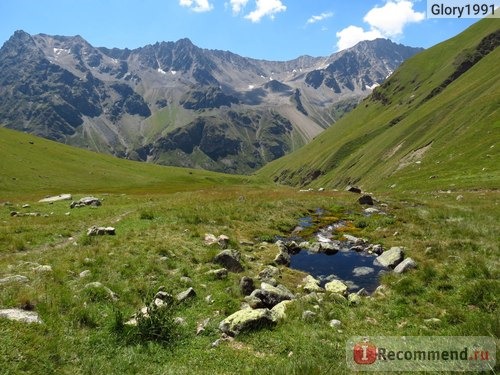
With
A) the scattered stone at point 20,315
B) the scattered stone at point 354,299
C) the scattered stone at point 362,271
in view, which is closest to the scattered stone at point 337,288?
the scattered stone at point 354,299

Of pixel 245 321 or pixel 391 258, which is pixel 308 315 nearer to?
pixel 245 321

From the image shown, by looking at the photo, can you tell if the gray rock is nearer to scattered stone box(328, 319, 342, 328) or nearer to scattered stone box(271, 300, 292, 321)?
scattered stone box(271, 300, 292, 321)

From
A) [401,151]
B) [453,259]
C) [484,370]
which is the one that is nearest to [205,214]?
[453,259]

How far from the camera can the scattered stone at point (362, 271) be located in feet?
69.1

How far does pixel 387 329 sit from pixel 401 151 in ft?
382

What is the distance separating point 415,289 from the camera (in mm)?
16750

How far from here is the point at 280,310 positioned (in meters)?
14.7

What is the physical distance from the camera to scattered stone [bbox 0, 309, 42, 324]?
11359 millimetres

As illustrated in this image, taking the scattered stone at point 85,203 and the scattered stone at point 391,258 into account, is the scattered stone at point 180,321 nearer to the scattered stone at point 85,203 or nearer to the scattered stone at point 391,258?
the scattered stone at point 391,258

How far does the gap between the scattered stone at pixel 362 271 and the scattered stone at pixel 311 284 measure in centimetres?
289

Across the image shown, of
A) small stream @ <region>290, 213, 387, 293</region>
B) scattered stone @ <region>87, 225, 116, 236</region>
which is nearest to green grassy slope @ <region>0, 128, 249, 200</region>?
scattered stone @ <region>87, 225, 116, 236</region>

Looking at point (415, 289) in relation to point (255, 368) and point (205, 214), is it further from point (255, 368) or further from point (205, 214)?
→ point (205, 214)

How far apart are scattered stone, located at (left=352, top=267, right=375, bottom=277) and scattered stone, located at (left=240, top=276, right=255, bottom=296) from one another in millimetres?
6858

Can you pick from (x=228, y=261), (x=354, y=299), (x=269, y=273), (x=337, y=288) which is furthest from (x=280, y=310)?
(x=228, y=261)
